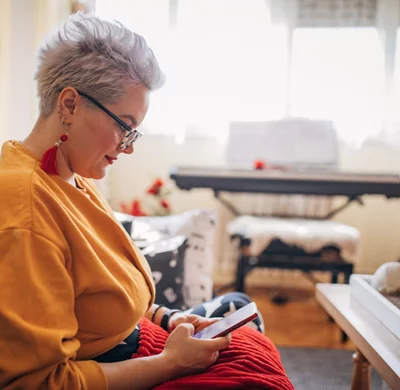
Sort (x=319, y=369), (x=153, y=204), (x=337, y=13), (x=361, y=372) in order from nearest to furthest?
1. (x=361, y=372)
2. (x=319, y=369)
3. (x=337, y=13)
4. (x=153, y=204)

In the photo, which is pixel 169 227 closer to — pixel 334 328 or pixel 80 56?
pixel 80 56

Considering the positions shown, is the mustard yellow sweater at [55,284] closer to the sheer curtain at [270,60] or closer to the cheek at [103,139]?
the cheek at [103,139]

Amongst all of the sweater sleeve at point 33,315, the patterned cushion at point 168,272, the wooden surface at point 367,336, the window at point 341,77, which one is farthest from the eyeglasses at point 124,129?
the window at point 341,77

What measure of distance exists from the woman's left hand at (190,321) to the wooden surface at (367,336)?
387 mm

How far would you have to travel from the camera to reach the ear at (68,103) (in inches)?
32.1

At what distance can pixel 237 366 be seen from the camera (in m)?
0.91

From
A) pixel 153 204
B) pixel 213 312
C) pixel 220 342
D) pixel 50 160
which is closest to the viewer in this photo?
pixel 50 160

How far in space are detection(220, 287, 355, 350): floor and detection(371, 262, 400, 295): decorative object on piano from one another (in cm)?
118

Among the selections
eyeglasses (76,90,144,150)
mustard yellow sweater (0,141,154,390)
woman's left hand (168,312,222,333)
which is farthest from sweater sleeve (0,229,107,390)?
woman's left hand (168,312,222,333)

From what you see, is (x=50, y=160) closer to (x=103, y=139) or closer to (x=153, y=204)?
(x=103, y=139)

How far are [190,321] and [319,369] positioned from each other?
1.21 metres

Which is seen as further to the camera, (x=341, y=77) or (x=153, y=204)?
(x=153, y=204)

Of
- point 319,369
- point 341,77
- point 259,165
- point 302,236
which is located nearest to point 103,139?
point 319,369

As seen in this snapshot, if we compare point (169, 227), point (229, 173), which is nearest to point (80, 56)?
point (169, 227)
